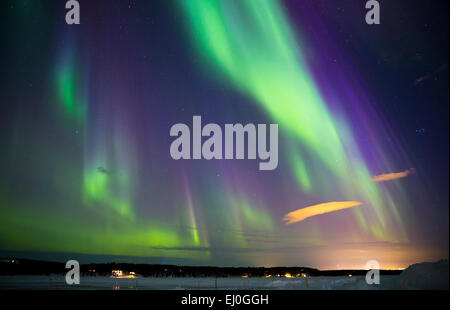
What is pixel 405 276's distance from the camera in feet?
173
